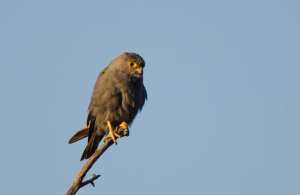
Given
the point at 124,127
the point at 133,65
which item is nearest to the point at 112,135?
the point at 124,127

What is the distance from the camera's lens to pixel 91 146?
945 cm

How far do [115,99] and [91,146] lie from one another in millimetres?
1086

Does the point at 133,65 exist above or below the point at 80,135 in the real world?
above

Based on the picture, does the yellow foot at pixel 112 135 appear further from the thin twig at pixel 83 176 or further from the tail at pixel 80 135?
the thin twig at pixel 83 176

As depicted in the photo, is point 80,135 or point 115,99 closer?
point 115,99

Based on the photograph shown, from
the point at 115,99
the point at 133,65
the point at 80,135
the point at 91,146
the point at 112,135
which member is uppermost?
the point at 133,65

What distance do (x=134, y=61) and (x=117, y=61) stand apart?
34 cm

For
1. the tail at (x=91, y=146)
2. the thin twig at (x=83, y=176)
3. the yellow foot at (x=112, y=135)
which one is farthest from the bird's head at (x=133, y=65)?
the thin twig at (x=83, y=176)

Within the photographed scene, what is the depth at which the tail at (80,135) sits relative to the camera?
9.11 metres

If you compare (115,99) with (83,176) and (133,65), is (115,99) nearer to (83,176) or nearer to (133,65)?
(133,65)

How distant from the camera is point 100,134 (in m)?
9.49

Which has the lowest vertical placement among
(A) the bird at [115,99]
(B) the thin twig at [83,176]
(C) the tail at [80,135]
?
(B) the thin twig at [83,176]

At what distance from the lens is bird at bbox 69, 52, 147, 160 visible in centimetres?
900

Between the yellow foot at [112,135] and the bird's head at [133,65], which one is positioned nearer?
the yellow foot at [112,135]
